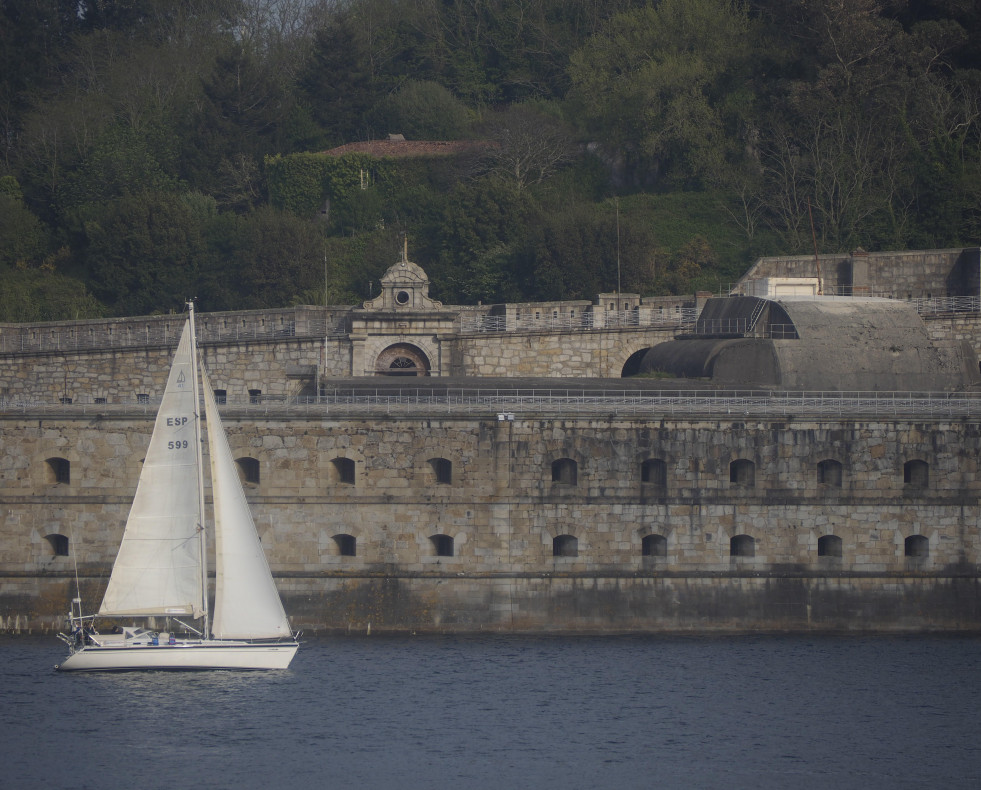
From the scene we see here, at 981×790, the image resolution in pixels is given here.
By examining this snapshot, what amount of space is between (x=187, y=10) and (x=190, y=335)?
62.9 metres

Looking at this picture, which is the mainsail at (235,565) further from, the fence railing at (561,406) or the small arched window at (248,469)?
the fence railing at (561,406)

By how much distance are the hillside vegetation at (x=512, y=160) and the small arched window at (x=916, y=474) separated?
21.1 meters

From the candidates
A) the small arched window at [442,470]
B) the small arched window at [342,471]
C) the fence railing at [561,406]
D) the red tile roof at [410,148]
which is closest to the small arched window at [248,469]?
the fence railing at [561,406]

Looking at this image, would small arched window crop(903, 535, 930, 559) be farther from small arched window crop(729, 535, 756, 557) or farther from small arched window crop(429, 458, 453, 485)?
small arched window crop(429, 458, 453, 485)

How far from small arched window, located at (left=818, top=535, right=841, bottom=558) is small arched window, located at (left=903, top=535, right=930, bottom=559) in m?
1.90

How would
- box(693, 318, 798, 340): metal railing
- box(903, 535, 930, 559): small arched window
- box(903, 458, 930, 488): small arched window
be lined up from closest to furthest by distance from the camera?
box(903, 535, 930, 559): small arched window < box(903, 458, 930, 488): small arched window < box(693, 318, 798, 340): metal railing

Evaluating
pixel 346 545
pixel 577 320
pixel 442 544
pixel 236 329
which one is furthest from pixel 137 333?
pixel 442 544

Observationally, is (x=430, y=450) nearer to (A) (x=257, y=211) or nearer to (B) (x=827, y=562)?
(B) (x=827, y=562)

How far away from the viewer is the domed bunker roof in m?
55.8

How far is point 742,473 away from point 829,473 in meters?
2.48

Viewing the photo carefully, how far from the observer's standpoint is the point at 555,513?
1905 inches

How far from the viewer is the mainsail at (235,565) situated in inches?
1724

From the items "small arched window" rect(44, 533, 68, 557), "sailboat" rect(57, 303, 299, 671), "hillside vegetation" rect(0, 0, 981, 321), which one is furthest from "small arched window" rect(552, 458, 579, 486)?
"hillside vegetation" rect(0, 0, 981, 321)

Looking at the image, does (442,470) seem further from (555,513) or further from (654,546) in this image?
(654,546)
